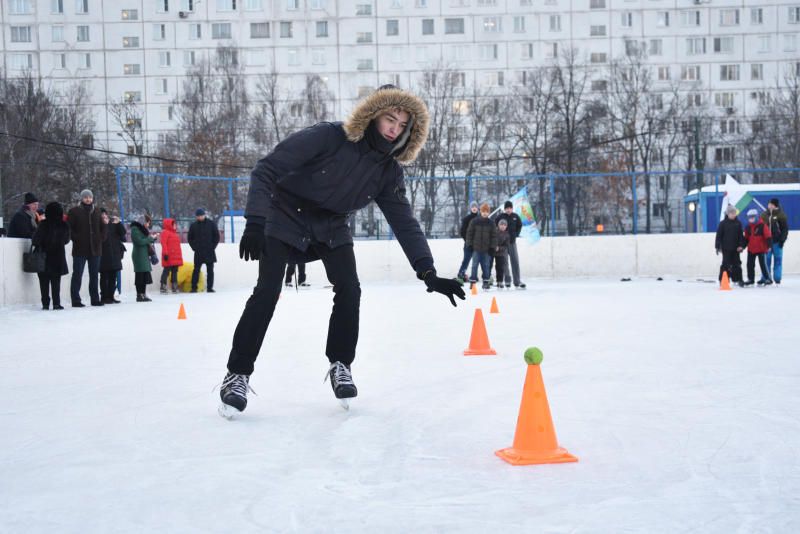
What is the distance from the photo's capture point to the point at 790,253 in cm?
2092

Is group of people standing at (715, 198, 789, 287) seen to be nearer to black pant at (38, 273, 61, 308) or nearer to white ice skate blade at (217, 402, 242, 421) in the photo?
black pant at (38, 273, 61, 308)

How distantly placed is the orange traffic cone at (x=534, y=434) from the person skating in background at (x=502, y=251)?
483 inches

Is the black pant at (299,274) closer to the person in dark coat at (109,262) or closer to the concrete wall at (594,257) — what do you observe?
the concrete wall at (594,257)

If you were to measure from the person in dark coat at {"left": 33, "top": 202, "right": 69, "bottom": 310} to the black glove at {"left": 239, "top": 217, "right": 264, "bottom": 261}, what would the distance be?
30.8 ft

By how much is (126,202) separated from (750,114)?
45752 millimetres

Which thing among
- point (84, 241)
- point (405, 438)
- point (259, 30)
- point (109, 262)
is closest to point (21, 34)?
point (259, 30)

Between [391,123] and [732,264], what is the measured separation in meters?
13.3

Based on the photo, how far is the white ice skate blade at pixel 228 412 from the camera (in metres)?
4.13

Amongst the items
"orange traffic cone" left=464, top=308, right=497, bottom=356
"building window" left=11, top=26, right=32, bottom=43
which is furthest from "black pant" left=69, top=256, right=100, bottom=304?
"building window" left=11, top=26, right=32, bottom=43

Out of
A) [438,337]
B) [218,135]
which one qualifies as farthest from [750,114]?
[438,337]

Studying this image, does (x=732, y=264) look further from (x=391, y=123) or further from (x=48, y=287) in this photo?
(x=391, y=123)

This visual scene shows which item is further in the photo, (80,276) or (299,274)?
(299,274)

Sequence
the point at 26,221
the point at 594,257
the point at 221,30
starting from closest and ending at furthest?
1. the point at 26,221
2. the point at 594,257
3. the point at 221,30

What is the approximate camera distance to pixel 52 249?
1252cm
